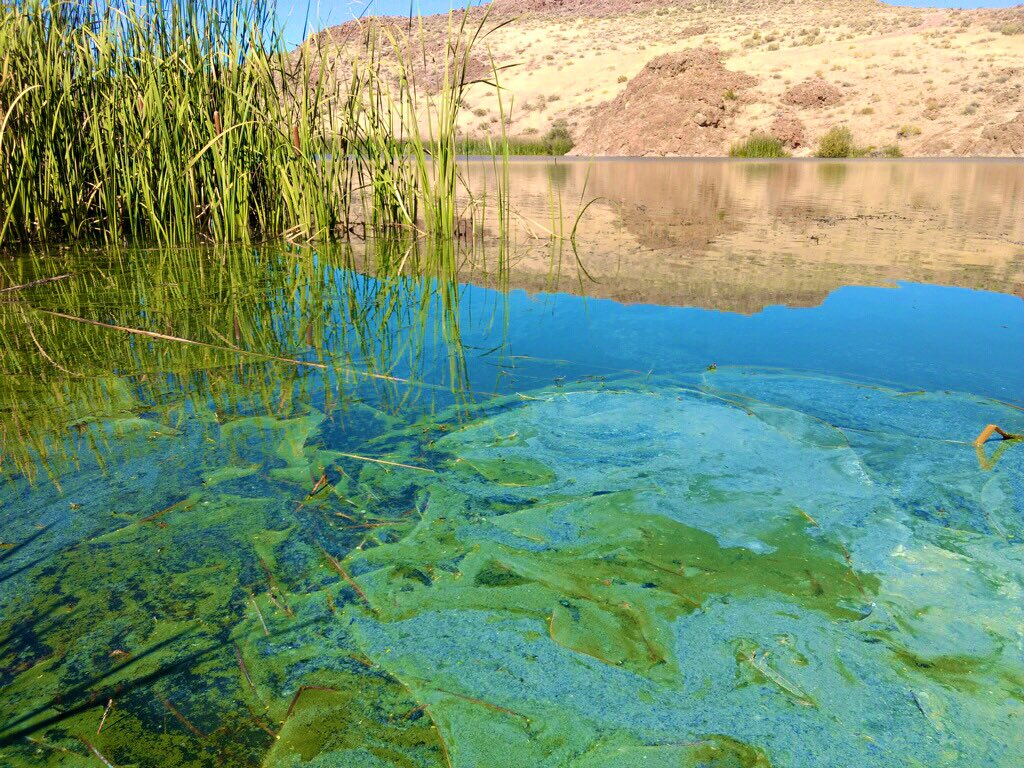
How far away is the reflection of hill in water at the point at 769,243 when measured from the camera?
2662 millimetres

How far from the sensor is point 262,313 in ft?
7.28

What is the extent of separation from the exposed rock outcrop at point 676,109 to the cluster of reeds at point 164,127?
13060 millimetres

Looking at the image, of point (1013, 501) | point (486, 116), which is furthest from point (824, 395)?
point (486, 116)

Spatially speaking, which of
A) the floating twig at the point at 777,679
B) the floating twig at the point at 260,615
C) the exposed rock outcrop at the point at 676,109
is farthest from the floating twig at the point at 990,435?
the exposed rock outcrop at the point at 676,109

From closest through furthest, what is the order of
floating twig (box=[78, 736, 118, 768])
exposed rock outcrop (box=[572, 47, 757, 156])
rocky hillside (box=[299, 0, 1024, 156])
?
floating twig (box=[78, 736, 118, 768])
rocky hillside (box=[299, 0, 1024, 156])
exposed rock outcrop (box=[572, 47, 757, 156])

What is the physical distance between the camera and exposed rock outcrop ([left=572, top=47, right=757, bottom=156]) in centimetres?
1518

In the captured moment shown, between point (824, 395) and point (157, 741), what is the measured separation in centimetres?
139

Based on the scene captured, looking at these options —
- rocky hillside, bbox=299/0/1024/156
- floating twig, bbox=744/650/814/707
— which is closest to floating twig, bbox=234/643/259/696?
floating twig, bbox=744/650/814/707

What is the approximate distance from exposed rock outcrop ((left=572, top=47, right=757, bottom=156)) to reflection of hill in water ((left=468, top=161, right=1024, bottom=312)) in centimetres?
884

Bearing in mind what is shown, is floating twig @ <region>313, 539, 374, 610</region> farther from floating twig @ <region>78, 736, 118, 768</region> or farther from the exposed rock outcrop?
the exposed rock outcrop

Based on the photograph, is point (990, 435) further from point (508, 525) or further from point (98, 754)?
point (98, 754)

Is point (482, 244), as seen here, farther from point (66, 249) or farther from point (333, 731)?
point (333, 731)

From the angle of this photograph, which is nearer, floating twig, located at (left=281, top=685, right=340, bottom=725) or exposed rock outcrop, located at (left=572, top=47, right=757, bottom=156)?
floating twig, located at (left=281, top=685, right=340, bottom=725)

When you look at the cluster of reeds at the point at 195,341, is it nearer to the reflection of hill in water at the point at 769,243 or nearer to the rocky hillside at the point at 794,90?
the reflection of hill in water at the point at 769,243
